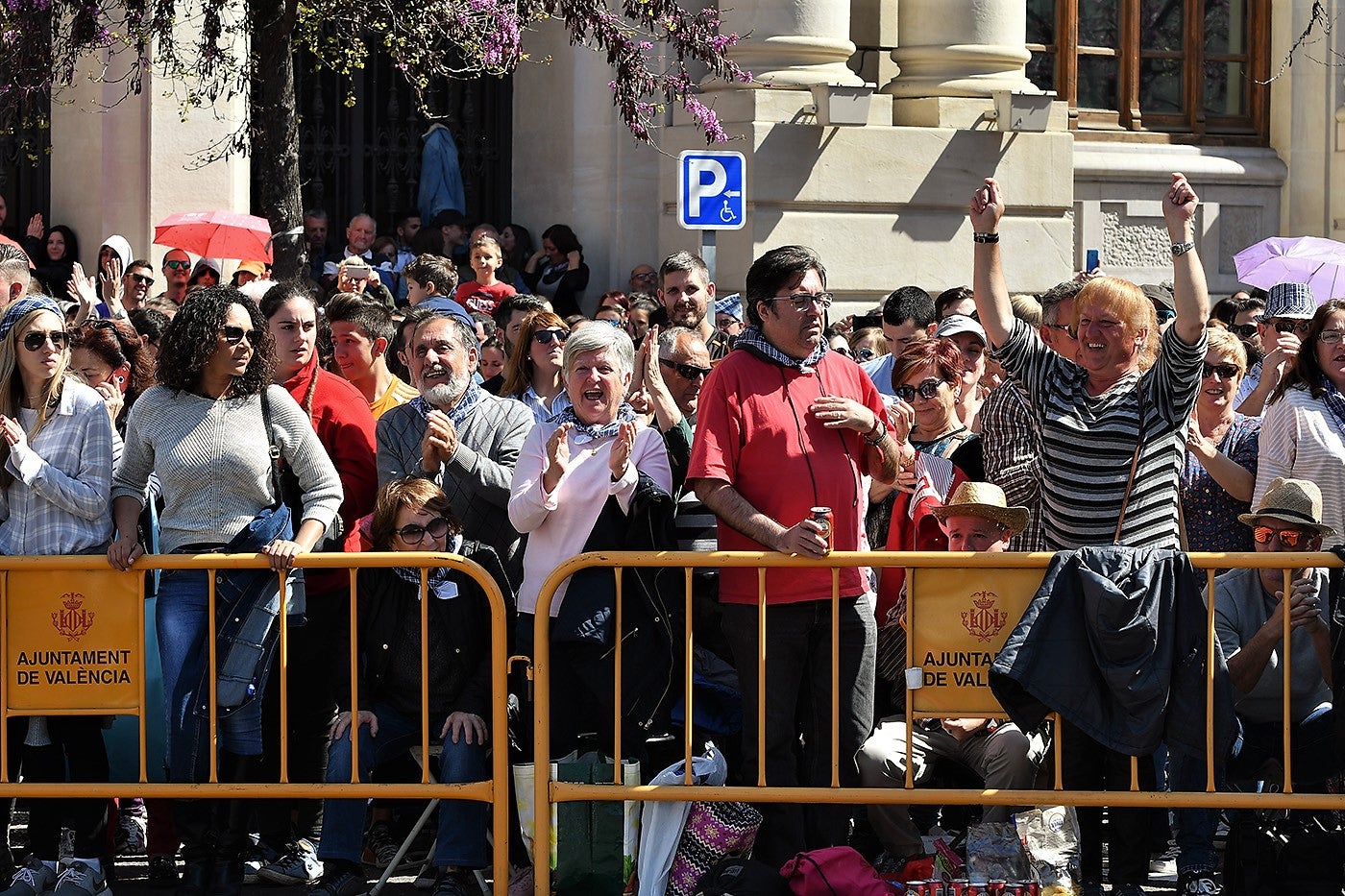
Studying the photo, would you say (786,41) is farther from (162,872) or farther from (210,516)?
(162,872)

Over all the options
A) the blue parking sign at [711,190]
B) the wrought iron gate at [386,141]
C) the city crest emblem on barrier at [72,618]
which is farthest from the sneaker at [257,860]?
the wrought iron gate at [386,141]

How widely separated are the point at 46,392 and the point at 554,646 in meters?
1.97

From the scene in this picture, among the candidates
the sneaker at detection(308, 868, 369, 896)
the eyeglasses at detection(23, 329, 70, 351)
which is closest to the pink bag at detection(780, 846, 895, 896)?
the sneaker at detection(308, 868, 369, 896)

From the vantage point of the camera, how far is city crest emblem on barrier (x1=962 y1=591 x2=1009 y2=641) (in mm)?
6609

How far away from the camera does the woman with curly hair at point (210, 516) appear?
267 inches

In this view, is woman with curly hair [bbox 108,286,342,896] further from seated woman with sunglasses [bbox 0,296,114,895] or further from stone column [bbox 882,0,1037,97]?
stone column [bbox 882,0,1037,97]

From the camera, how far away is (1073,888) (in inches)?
264

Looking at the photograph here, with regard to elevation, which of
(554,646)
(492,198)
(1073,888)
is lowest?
(1073,888)

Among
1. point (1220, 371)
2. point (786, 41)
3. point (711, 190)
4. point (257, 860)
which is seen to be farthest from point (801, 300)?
point (786, 41)

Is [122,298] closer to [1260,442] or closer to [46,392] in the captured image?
[46,392]

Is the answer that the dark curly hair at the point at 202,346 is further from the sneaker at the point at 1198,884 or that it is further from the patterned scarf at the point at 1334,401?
the patterned scarf at the point at 1334,401

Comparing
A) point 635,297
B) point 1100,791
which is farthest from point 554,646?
point 635,297

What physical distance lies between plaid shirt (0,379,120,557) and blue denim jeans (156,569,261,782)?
0.35m

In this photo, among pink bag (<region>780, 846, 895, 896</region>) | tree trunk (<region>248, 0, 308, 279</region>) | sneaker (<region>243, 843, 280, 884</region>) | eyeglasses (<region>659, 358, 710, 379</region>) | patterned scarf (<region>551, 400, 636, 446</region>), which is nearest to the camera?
pink bag (<region>780, 846, 895, 896</region>)
